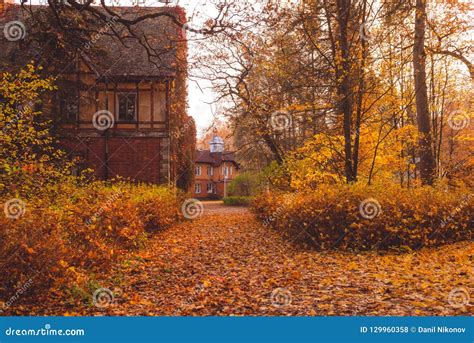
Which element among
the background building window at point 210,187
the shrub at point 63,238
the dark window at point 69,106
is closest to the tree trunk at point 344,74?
the shrub at point 63,238

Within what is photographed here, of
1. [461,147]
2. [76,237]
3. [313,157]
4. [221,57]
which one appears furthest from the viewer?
[461,147]

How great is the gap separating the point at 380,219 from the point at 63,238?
7259 millimetres

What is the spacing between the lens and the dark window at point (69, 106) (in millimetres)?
20109

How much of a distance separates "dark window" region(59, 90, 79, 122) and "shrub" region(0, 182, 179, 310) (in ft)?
38.2

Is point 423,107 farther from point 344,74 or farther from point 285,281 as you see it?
point 285,281

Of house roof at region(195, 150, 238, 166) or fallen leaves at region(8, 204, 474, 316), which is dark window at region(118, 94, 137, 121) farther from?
house roof at region(195, 150, 238, 166)

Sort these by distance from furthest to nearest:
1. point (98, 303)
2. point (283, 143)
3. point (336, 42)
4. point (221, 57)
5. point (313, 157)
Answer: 1. point (283, 143)
2. point (221, 57)
3. point (313, 157)
4. point (336, 42)
5. point (98, 303)

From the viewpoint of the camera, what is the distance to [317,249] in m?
9.95

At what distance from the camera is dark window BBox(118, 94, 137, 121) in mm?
21578

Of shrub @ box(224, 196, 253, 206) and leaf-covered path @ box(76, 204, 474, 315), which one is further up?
leaf-covered path @ box(76, 204, 474, 315)

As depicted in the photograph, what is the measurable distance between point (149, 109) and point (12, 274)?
17.0 m

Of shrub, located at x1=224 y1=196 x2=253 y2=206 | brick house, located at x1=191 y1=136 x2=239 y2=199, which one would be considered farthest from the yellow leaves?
brick house, located at x1=191 y1=136 x2=239 y2=199

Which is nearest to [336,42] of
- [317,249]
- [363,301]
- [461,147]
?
[317,249]

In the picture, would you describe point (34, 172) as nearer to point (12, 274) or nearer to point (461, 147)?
point (12, 274)
